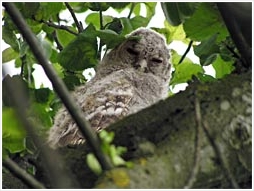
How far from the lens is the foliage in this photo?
362 cm

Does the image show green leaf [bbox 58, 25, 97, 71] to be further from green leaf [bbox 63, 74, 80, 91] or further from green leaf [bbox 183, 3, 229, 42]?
green leaf [bbox 183, 3, 229, 42]

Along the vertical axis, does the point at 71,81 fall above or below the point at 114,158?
below

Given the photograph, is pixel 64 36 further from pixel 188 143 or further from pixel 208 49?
pixel 188 143

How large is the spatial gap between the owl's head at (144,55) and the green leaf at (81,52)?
200 cm

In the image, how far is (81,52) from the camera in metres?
4.09

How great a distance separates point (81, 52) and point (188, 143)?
6.45ft

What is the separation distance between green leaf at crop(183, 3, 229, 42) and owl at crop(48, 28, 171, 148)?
2.88 ft

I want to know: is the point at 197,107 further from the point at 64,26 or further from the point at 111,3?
the point at 64,26

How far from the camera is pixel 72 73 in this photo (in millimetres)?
4812

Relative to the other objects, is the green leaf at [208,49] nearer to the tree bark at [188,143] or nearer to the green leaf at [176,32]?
the green leaf at [176,32]

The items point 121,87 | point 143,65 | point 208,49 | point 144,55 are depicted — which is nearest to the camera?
point 208,49

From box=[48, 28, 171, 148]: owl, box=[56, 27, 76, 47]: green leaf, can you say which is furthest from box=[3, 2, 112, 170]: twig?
box=[56, 27, 76, 47]: green leaf

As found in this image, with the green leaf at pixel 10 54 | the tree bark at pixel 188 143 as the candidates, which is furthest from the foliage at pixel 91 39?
the tree bark at pixel 188 143

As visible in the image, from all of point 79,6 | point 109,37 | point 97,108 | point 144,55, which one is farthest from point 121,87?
point 144,55
